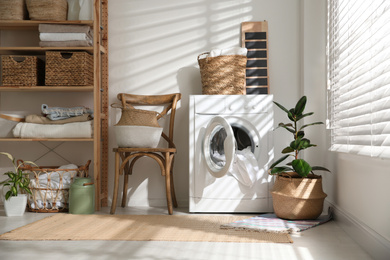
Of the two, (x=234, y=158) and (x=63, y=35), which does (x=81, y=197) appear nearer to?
(x=234, y=158)

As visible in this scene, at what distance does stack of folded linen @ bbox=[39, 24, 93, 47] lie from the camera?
3314 millimetres

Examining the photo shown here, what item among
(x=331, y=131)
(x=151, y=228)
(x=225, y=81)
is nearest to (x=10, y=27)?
(x=225, y=81)

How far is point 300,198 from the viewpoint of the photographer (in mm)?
2748

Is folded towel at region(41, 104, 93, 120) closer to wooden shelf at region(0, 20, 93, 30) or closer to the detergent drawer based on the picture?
wooden shelf at region(0, 20, 93, 30)

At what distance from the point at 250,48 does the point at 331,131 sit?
3.37 feet

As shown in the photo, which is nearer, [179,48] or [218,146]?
[218,146]

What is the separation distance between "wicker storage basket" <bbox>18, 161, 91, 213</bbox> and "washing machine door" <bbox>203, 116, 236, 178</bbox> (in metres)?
1.01

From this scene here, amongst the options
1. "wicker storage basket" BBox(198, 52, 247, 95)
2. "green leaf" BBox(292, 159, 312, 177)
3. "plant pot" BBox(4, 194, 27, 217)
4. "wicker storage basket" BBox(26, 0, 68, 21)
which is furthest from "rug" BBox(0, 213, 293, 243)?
"wicker storage basket" BBox(26, 0, 68, 21)

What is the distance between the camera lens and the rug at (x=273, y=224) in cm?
251

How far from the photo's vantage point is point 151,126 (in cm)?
317

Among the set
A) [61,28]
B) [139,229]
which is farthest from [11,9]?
[139,229]

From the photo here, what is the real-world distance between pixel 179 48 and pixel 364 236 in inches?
84.4

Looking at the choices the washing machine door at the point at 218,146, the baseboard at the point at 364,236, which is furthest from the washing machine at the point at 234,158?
the baseboard at the point at 364,236

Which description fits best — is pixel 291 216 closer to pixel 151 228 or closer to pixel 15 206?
pixel 151 228
